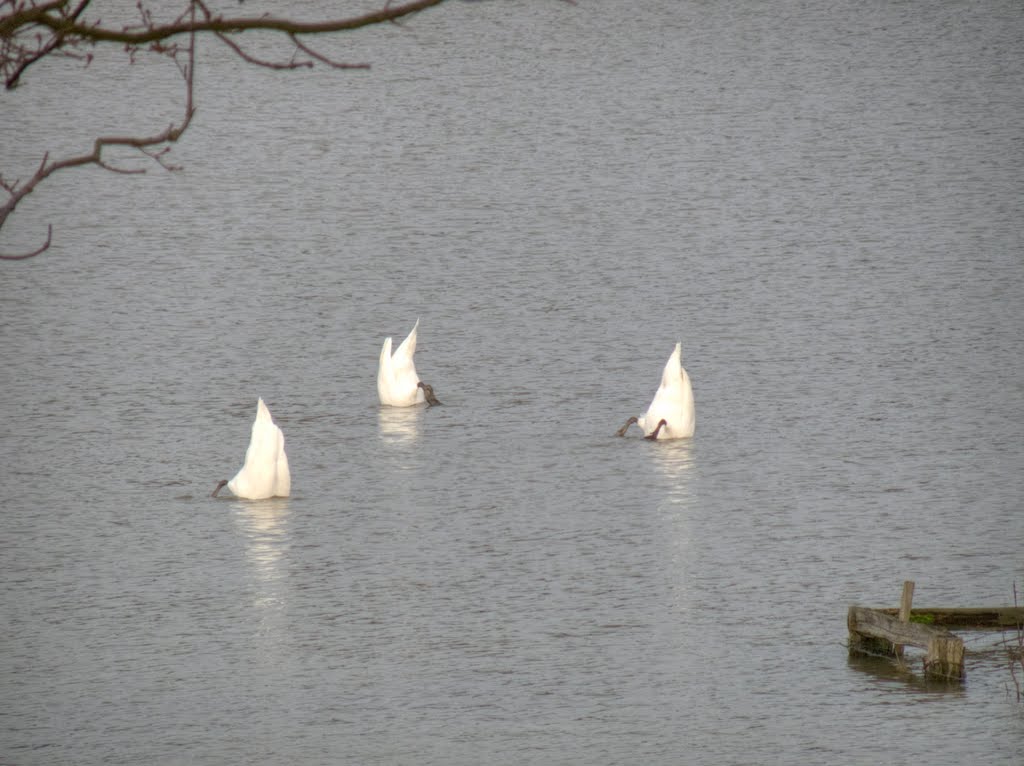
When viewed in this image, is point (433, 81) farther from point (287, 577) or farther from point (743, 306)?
point (287, 577)

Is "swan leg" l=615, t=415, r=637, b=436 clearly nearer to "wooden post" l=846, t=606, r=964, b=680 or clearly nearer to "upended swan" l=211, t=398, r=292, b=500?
"upended swan" l=211, t=398, r=292, b=500

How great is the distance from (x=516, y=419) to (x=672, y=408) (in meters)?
2.50

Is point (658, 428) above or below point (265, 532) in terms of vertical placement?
above

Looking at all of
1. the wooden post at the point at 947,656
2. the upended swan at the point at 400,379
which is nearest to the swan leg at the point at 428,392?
the upended swan at the point at 400,379

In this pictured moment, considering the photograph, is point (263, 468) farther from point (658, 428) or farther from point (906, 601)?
point (906, 601)

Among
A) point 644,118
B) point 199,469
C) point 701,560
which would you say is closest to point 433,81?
point 644,118

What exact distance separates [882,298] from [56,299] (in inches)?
596

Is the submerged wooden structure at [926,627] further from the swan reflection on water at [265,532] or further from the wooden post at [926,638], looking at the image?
the swan reflection on water at [265,532]

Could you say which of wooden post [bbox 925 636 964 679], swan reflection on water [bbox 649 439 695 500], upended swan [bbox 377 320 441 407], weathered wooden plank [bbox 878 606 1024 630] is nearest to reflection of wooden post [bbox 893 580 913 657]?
wooden post [bbox 925 636 964 679]

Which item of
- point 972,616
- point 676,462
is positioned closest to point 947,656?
point 972,616

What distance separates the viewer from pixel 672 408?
76.2 feet

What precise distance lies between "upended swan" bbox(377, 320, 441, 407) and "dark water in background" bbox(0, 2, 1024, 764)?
354mm

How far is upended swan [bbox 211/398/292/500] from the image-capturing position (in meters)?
20.3

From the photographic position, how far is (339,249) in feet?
131
